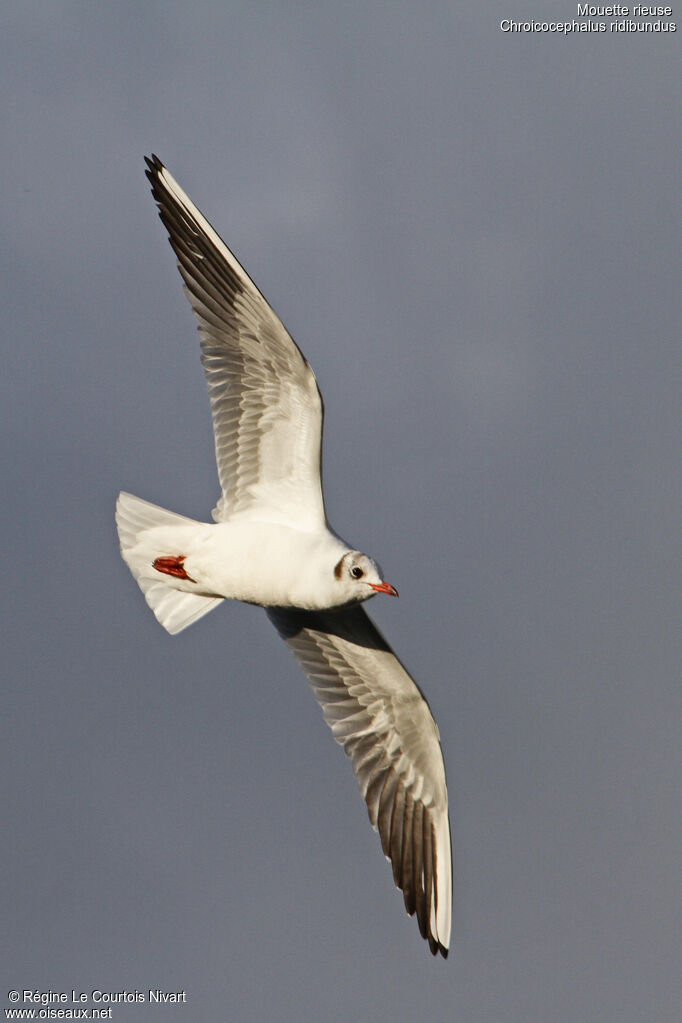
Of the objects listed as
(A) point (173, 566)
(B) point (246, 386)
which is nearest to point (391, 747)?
(A) point (173, 566)

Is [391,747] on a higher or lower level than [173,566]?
lower

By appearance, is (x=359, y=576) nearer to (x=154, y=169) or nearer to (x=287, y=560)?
(x=287, y=560)

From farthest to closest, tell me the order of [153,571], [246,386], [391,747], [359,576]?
[391,747] < [153,571] < [246,386] < [359,576]

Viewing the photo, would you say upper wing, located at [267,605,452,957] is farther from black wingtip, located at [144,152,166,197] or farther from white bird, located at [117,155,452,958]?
black wingtip, located at [144,152,166,197]

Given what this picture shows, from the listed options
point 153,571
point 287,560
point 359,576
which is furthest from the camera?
point 153,571

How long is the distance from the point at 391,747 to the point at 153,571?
2.44 meters

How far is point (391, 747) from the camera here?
1115 cm

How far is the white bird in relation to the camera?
32.4ft

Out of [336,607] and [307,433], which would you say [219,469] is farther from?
[336,607]

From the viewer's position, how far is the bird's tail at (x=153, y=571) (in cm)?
1055

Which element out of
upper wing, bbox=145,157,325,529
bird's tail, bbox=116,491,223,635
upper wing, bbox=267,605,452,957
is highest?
upper wing, bbox=145,157,325,529

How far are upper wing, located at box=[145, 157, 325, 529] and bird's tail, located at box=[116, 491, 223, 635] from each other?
562 millimetres

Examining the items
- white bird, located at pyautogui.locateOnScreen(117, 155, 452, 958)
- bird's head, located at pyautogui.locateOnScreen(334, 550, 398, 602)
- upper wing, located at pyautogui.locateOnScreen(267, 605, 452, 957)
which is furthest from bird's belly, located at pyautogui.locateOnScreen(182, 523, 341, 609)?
upper wing, located at pyautogui.locateOnScreen(267, 605, 452, 957)

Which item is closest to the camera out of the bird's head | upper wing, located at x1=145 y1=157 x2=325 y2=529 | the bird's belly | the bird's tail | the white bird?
the bird's head
